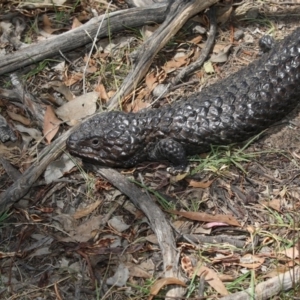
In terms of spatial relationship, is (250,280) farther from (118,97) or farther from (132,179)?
(118,97)

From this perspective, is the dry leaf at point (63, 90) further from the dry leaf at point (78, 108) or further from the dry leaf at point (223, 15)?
the dry leaf at point (223, 15)

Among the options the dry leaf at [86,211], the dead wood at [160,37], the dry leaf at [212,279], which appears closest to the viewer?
the dry leaf at [212,279]

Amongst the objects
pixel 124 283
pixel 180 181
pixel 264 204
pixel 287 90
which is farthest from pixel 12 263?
pixel 287 90

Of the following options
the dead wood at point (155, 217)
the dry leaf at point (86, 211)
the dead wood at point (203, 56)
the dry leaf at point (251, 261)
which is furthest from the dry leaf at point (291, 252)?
the dead wood at point (203, 56)

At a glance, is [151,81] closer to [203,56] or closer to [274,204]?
[203,56]

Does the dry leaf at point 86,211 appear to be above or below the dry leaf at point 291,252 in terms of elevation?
below

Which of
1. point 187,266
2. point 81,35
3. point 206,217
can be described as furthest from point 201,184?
point 81,35
